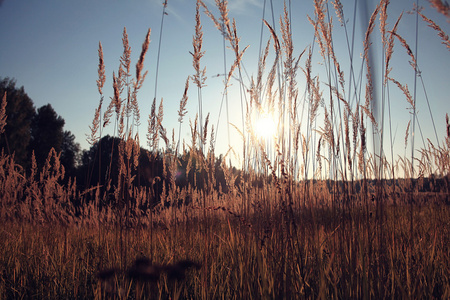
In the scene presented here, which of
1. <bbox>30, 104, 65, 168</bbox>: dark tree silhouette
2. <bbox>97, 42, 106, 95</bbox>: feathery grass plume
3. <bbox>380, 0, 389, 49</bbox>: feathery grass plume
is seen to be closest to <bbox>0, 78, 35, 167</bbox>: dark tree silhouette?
<bbox>30, 104, 65, 168</bbox>: dark tree silhouette

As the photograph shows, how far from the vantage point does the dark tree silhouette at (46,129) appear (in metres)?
27.8

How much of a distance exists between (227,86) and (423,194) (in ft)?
20.1

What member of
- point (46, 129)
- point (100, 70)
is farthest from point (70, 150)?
point (100, 70)

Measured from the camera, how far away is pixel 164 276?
1.74 meters

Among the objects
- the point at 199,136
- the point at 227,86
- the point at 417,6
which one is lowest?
the point at 199,136

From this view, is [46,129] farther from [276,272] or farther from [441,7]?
[441,7]

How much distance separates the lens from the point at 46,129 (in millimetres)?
28516

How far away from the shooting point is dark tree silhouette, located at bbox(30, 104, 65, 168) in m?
27.8

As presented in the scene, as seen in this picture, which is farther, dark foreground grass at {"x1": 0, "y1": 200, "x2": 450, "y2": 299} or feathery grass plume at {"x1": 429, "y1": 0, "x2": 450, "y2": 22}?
dark foreground grass at {"x1": 0, "y1": 200, "x2": 450, "y2": 299}

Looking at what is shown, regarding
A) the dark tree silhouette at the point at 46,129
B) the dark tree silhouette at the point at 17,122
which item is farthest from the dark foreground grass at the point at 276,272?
the dark tree silhouette at the point at 46,129

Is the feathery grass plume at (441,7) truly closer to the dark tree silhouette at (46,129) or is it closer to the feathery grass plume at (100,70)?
the feathery grass plume at (100,70)

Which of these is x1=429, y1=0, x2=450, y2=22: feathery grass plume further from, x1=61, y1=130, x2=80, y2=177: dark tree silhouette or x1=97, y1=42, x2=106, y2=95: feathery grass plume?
x1=61, y1=130, x2=80, y2=177: dark tree silhouette

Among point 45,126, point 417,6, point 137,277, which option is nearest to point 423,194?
point 417,6

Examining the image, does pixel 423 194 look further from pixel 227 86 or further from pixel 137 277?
pixel 137 277
